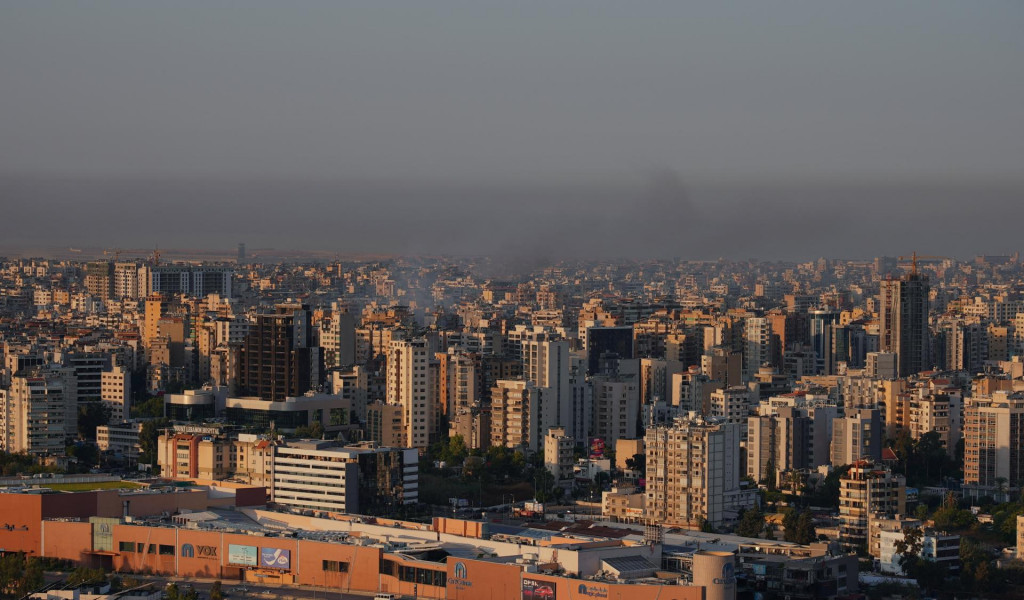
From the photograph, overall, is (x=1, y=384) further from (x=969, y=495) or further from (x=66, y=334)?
(x=969, y=495)

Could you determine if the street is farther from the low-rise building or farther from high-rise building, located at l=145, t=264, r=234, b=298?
high-rise building, located at l=145, t=264, r=234, b=298

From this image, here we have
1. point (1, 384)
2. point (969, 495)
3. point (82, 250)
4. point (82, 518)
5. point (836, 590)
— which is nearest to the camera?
point (836, 590)

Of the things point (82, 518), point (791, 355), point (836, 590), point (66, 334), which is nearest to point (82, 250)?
point (66, 334)

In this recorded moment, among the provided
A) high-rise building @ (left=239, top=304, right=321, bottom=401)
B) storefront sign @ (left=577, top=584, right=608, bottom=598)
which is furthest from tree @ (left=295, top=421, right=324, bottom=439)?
storefront sign @ (left=577, top=584, right=608, bottom=598)

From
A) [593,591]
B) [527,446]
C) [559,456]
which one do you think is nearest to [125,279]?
[527,446]

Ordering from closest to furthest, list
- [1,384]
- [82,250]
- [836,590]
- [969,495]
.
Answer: [836,590] < [969,495] < [1,384] < [82,250]

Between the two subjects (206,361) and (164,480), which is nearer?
(164,480)
